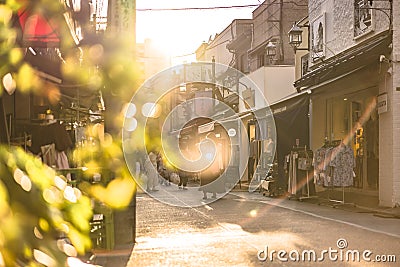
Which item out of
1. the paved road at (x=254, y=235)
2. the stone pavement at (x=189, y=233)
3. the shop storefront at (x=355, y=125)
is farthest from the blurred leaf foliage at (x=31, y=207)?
the shop storefront at (x=355, y=125)

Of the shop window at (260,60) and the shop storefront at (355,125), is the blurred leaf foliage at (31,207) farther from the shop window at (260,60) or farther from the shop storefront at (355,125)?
the shop window at (260,60)

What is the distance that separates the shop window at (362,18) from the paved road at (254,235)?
6.03 metres

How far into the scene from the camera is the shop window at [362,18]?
1794 cm

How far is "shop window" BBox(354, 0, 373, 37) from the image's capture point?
58.9ft

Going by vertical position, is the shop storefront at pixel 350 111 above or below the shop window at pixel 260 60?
below

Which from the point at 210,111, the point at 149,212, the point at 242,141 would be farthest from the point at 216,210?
the point at 210,111

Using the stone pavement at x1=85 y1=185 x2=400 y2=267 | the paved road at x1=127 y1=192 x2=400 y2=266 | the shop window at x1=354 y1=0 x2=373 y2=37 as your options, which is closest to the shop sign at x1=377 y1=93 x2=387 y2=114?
the shop window at x1=354 y1=0 x2=373 y2=37

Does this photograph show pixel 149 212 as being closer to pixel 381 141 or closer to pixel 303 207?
pixel 303 207

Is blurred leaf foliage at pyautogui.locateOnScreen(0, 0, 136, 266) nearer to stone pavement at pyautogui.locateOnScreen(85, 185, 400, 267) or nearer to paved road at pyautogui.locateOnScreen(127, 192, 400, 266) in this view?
stone pavement at pyautogui.locateOnScreen(85, 185, 400, 267)

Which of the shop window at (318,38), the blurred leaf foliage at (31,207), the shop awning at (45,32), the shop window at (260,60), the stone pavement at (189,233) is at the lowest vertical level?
the stone pavement at (189,233)

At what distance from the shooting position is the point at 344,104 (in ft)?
75.7

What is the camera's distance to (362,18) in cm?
1870

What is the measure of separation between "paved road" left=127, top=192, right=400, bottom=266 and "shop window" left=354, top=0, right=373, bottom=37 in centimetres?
603

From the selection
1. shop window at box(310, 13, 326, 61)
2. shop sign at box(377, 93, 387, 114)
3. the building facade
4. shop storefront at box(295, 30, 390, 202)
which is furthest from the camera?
shop window at box(310, 13, 326, 61)
